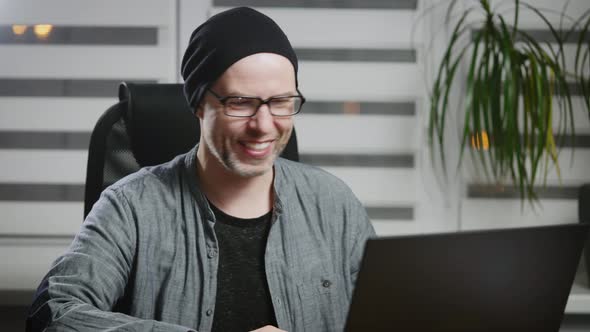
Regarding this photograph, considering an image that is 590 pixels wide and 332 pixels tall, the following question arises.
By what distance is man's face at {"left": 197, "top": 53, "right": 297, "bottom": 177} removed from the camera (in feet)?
4.27

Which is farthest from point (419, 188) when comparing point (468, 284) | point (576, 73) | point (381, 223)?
point (468, 284)

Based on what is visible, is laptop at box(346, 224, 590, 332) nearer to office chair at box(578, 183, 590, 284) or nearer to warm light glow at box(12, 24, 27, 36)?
office chair at box(578, 183, 590, 284)

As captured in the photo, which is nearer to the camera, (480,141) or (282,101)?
(282,101)

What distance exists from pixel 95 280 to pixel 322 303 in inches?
17.5

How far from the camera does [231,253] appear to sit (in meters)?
1.37

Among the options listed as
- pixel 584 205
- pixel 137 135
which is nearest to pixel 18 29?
pixel 137 135

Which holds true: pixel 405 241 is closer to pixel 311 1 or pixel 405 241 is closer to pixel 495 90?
pixel 495 90

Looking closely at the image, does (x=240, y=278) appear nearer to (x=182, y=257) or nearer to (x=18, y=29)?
(x=182, y=257)

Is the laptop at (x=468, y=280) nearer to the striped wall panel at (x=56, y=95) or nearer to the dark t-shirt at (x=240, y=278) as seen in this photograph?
the dark t-shirt at (x=240, y=278)

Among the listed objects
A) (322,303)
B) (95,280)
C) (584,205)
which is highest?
(95,280)

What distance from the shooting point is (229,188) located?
4.58 feet

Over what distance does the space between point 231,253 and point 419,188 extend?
1.53m

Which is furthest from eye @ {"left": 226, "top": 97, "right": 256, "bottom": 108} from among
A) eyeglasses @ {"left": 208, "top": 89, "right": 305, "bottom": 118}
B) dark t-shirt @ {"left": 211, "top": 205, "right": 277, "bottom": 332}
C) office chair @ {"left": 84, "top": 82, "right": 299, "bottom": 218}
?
office chair @ {"left": 84, "top": 82, "right": 299, "bottom": 218}

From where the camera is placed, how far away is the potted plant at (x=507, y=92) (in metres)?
2.44
